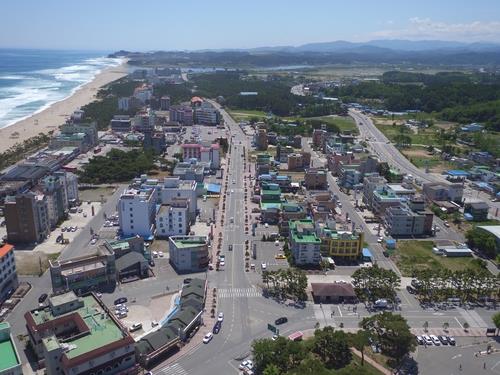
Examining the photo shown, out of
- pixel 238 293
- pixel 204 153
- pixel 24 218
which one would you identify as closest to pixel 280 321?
pixel 238 293

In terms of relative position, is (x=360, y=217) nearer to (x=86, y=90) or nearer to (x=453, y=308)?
(x=453, y=308)

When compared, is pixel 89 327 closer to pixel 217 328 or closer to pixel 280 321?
pixel 217 328

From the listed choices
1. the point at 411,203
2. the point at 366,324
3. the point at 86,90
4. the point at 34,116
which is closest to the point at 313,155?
the point at 411,203

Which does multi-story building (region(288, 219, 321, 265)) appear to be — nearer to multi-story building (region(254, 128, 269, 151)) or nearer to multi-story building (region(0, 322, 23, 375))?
multi-story building (region(0, 322, 23, 375))

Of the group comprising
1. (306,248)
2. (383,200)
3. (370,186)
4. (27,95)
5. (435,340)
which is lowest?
(435,340)

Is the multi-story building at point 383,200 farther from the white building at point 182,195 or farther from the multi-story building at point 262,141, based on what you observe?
the multi-story building at point 262,141

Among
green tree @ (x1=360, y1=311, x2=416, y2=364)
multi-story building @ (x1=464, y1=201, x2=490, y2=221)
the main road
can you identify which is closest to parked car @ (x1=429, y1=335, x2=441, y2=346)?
green tree @ (x1=360, y1=311, x2=416, y2=364)
